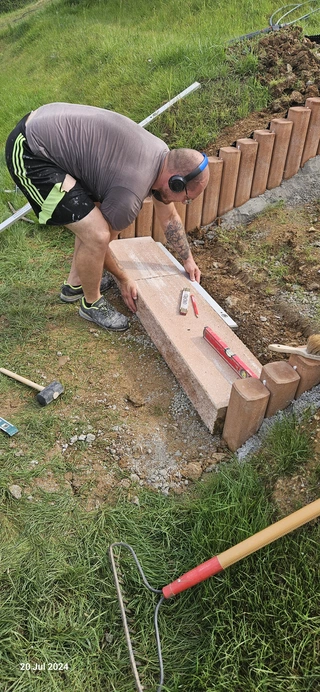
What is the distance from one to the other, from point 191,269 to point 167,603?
2.25 metres

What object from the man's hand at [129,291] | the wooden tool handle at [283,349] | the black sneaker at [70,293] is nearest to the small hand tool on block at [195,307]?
the man's hand at [129,291]

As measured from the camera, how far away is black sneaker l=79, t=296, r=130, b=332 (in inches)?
139

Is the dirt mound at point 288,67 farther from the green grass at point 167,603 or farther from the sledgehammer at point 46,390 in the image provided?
the green grass at point 167,603

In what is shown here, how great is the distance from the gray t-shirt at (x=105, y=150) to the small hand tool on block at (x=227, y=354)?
888mm

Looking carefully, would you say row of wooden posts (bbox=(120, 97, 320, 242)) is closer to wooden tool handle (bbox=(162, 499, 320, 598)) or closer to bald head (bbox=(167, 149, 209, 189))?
bald head (bbox=(167, 149, 209, 189))

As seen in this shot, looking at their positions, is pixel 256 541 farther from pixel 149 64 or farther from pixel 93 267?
pixel 149 64

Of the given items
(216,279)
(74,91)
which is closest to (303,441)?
(216,279)

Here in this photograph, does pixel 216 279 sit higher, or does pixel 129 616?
pixel 216 279

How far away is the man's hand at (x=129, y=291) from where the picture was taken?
3.47 metres

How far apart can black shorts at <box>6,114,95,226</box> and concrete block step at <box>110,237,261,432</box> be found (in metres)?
0.77

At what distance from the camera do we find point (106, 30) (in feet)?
26.5

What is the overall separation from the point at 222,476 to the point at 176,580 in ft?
1.85

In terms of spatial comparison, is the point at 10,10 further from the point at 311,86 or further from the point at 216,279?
the point at 216,279

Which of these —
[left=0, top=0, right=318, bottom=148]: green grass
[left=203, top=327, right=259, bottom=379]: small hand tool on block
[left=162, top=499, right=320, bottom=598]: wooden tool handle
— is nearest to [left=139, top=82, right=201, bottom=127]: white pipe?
[left=0, top=0, right=318, bottom=148]: green grass
